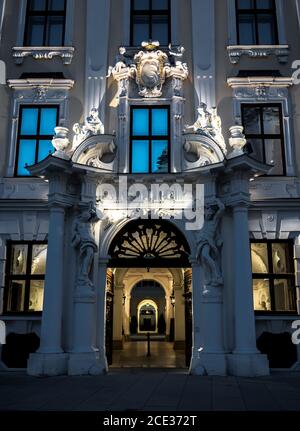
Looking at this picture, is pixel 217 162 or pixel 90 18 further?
pixel 90 18

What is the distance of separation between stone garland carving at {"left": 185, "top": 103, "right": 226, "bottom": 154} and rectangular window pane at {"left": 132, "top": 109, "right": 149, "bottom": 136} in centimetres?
112

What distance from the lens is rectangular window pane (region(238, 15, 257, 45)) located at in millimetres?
13602

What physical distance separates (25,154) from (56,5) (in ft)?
15.9

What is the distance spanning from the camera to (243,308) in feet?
35.4

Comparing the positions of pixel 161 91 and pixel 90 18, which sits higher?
pixel 90 18

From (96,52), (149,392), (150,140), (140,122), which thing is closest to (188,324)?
(149,392)

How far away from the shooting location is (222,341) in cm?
1091

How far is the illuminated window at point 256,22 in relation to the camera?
1362 cm

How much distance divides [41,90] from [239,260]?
7.16 metres

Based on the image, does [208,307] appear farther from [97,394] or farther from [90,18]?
[90,18]

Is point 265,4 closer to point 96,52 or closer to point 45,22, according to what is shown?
point 96,52
